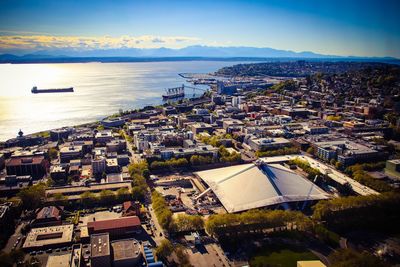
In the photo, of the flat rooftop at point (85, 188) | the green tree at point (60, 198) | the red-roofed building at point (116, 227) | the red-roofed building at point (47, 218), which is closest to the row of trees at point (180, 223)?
the red-roofed building at point (116, 227)

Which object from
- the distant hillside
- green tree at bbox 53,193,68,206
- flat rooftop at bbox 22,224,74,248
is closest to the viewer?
flat rooftop at bbox 22,224,74,248

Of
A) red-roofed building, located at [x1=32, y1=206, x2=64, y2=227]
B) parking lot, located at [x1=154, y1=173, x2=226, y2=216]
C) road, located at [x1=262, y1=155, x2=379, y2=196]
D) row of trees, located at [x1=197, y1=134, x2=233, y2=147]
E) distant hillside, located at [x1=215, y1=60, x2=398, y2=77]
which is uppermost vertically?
distant hillside, located at [x1=215, y1=60, x2=398, y2=77]

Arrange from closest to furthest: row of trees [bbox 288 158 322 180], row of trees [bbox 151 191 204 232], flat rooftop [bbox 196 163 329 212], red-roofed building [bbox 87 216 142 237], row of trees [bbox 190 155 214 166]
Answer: red-roofed building [bbox 87 216 142 237]
row of trees [bbox 151 191 204 232]
flat rooftop [bbox 196 163 329 212]
row of trees [bbox 288 158 322 180]
row of trees [bbox 190 155 214 166]

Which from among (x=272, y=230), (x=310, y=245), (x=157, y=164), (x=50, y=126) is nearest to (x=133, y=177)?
(x=157, y=164)

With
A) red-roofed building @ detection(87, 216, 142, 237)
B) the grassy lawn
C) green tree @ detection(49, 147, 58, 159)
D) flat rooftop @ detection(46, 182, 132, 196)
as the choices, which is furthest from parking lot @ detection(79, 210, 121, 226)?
green tree @ detection(49, 147, 58, 159)

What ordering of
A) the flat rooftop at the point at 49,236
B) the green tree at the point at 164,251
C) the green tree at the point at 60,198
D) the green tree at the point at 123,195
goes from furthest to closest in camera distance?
the green tree at the point at 123,195 < the green tree at the point at 60,198 < the flat rooftop at the point at 49,236 < the green tree at the point at 164,251

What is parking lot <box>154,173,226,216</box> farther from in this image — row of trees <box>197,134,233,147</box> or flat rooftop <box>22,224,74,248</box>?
row of trees <box>197,134,233,147</box>

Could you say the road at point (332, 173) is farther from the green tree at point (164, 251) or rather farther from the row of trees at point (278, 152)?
the green tree at point (164, 251)
